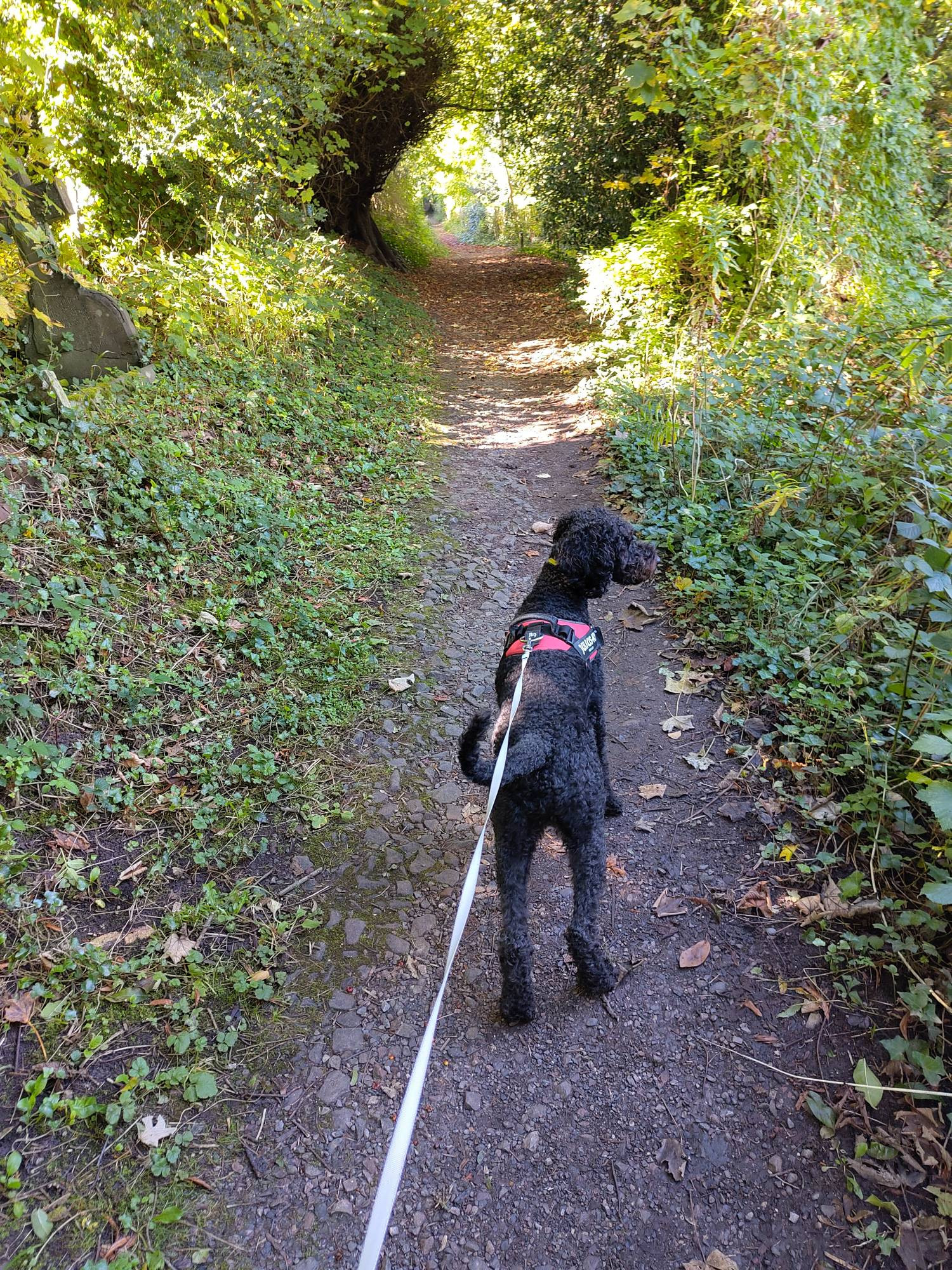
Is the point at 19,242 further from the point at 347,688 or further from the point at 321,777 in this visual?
the point at 321,777

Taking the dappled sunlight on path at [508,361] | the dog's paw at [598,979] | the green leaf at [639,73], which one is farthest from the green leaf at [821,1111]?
the dappled sunlight on path at [508,361]

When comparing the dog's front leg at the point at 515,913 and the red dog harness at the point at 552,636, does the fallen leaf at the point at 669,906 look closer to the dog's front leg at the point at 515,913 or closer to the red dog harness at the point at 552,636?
the dog's front leg at the point at 515,913

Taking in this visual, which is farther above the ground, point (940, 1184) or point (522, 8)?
point (522, 8)

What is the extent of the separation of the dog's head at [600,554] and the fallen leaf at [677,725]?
90cm

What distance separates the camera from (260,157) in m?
6.50

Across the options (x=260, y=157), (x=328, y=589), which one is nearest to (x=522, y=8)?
(x=260, y=157)

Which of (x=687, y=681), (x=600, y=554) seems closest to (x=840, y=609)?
(x=687, y=681)

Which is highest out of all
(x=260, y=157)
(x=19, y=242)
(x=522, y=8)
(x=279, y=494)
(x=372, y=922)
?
(x=522, y=8)

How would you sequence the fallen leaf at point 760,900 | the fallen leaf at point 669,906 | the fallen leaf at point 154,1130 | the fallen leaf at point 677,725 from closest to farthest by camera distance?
the fallen leaf at point 154,1130 < the fallen leaf at point 760,900 < the fallen leaf at point 669,906 < the fallen leaf at point 677,725

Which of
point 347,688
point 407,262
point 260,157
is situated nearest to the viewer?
point 347,688

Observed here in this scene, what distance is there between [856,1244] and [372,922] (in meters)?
1.84

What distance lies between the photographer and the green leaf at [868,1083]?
1976mm

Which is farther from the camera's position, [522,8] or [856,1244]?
[522,8]

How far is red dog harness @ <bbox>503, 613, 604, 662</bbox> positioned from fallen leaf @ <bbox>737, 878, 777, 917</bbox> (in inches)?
46.2
